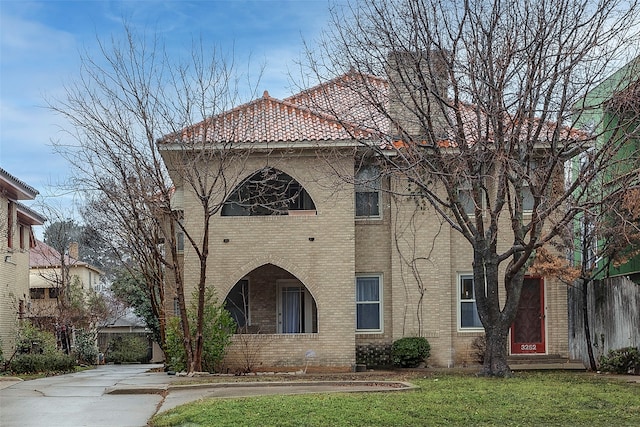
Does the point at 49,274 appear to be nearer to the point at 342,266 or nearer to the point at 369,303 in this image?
the point at 369,303

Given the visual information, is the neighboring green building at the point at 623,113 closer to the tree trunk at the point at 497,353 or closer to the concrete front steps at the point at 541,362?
the tree trunk at the point at 497,353

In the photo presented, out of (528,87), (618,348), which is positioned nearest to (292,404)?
(528,87)

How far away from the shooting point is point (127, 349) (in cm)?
4488

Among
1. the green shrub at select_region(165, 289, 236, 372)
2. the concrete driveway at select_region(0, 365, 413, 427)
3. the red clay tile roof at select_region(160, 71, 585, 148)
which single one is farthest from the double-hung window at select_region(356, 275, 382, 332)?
the concrete driveway at select_region(0, 365, 413, 427)

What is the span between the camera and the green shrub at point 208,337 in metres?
23.0

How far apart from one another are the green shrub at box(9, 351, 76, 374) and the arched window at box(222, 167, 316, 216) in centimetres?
738

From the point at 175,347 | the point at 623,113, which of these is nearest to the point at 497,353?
the point at 623,113

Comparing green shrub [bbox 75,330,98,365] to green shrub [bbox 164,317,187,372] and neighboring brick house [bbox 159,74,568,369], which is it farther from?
green shrub [bbox 164,317,187,372]

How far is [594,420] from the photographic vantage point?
508 inches

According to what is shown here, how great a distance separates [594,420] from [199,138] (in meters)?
13.8

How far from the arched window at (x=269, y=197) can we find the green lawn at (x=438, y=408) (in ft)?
32.4

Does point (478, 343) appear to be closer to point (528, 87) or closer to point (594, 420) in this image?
point (528, 87)

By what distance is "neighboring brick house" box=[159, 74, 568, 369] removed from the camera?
24.5 meters

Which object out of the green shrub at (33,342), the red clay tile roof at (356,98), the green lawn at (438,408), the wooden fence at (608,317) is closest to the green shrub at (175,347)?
the red clay tile roof at (356,98)
